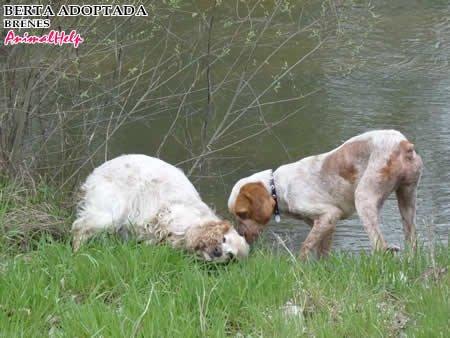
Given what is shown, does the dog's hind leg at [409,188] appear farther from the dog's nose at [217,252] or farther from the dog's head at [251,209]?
the dog's nose at [217,252]

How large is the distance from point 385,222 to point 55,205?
278 centimetres

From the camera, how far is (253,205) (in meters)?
7.01

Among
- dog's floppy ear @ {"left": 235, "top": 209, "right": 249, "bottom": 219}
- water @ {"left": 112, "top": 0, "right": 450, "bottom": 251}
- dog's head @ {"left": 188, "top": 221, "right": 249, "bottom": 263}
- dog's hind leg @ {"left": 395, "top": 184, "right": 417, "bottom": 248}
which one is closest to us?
dog's head @ {"left": 188, "top": 221, "right": 249, "bottom": 263}

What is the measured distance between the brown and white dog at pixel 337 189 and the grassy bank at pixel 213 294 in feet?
2.88

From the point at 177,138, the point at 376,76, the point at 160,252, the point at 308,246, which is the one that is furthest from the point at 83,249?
the point at 376,76

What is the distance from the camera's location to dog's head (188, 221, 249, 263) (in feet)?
19.1

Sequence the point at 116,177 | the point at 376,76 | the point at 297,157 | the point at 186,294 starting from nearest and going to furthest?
the point at 186,294 < the point at 116,177 < the point at 297,157 < the point at 376,76

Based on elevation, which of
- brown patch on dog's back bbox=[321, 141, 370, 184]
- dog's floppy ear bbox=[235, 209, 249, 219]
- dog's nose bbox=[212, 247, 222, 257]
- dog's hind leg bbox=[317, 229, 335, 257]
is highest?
brown patch on dog's back bbox=[321, 141, 370, 184]

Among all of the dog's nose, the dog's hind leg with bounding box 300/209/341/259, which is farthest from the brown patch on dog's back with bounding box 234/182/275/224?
the dog's nose

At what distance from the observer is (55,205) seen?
7.09m

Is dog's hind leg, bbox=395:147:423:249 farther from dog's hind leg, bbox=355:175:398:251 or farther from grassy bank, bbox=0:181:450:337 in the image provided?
grassy bank, bbox=0:181:450:337

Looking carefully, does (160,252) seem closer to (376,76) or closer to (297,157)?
(297,157)

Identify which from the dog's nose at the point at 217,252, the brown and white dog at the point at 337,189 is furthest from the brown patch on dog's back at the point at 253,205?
the dog's nose at the point at 217,252

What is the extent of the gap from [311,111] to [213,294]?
5.69 meters
